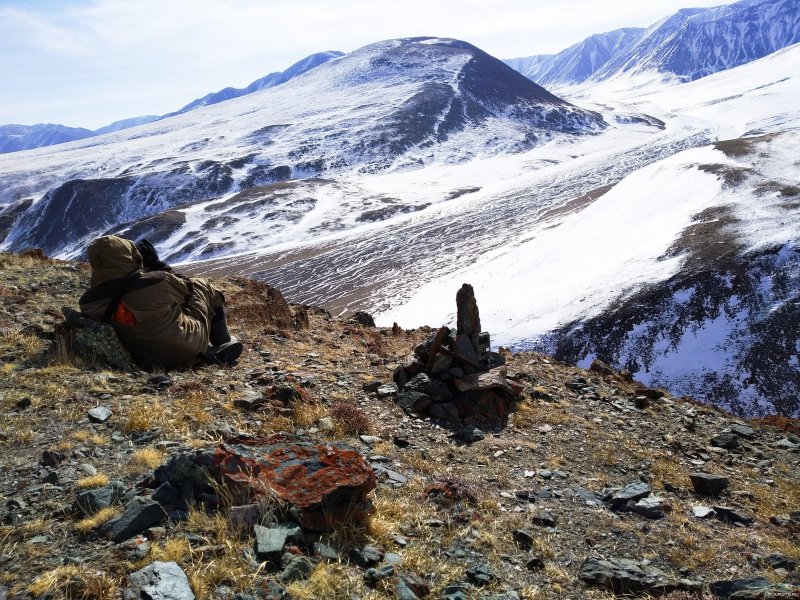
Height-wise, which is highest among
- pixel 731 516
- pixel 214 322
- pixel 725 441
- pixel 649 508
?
pixel 214 322

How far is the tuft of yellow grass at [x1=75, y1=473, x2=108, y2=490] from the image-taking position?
16.9 feet

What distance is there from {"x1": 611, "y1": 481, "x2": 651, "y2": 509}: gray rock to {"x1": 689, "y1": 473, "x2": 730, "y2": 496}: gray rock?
1.03 m

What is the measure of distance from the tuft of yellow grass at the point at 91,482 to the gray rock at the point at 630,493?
5.77 meters

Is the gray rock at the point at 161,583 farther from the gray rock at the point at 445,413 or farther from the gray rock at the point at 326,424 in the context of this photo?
the gray rock at the point at 445,413

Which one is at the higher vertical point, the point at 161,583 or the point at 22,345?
the point at 22,345

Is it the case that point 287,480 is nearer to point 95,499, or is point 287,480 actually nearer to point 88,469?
point 95,499

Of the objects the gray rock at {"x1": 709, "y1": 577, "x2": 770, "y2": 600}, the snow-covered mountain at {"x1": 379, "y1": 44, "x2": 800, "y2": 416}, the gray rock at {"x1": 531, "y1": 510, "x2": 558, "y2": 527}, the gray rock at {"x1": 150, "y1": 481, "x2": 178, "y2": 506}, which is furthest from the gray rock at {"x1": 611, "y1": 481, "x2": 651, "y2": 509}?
the snow-covered mountain at {"x1": 379, "y1": 44, "x2": 800, "y2": 416}

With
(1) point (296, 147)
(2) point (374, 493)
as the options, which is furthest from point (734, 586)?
(1) point (296, 147)

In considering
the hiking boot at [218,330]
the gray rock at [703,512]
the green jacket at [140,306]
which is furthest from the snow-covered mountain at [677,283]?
the green jacket at [140,306]

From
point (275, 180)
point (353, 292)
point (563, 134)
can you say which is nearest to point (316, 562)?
point (353, 292)

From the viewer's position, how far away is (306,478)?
16.6 ft

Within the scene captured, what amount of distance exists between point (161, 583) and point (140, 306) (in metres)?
5.21

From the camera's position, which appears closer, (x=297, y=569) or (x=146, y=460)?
(x=297, y=569)

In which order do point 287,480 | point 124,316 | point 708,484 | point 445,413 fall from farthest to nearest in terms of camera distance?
point 445,413 → point 124,316 → point 708,484 → point 287,480
